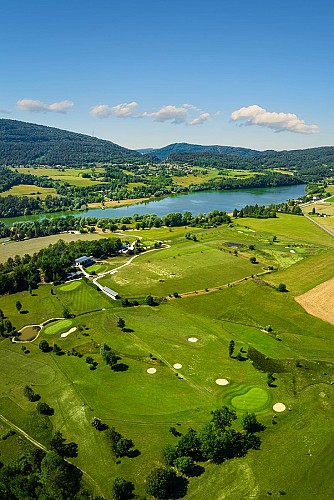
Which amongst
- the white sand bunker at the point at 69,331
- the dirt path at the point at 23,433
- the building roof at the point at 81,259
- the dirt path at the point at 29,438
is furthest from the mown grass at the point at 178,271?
the dirt path at the point at 29,438

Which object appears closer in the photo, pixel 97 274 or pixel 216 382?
pixel 216 382

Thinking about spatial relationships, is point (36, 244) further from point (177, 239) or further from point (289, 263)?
point (289, 263)

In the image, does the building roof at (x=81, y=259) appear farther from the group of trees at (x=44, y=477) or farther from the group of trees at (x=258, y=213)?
the group of trees at (x=258, y=213)

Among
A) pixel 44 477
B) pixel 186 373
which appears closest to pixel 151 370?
pixel 186 373

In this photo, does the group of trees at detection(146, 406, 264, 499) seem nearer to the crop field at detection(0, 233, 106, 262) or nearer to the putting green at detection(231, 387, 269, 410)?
the putting green at detection(231, 387, 269, 410)

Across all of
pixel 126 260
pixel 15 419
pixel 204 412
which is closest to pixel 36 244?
pixel 126 260

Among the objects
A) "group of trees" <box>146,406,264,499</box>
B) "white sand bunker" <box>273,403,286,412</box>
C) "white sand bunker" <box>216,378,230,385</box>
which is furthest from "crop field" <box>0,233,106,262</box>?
"white sand bunker" <box>273,403,286,412</box>
